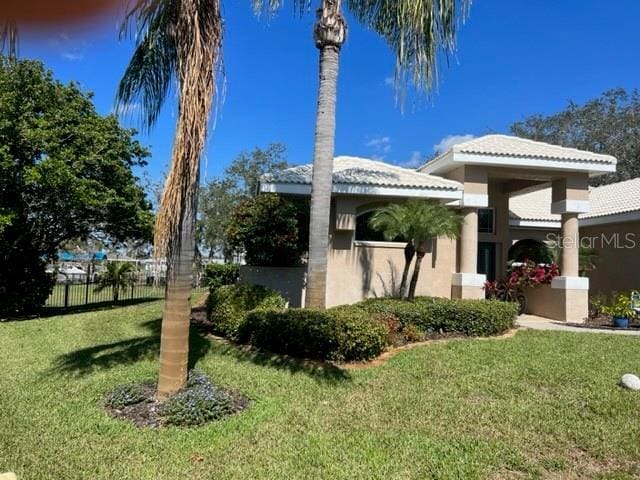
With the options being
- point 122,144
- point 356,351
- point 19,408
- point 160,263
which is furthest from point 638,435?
point 122,144

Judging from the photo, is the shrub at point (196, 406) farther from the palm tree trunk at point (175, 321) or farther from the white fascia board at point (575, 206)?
the white fascia board at point (575, 206)

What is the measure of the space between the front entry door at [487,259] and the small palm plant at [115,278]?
15008mm

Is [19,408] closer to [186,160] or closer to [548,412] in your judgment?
[186,160]

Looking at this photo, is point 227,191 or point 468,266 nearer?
point 468,266

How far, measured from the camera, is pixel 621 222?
1756 cm

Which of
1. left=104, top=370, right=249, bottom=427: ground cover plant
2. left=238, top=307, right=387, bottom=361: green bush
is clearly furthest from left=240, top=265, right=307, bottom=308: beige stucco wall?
left=104, top=370, right=249, bottom=427: ground cover plant

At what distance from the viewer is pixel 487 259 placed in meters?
18.2

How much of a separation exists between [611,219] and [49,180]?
769 inches

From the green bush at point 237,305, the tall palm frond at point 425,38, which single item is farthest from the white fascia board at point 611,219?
the green bush at point 237,305

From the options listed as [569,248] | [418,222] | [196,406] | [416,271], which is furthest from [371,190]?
[196,406]

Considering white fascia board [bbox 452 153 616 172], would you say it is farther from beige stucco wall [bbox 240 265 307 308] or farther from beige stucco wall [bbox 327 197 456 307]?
beige stucco wall [bbox 240 265 307 308]

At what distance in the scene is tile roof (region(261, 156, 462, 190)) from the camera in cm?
1333

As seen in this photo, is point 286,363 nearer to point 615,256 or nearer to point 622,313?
point 622,313

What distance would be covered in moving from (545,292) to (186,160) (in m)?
13.8
